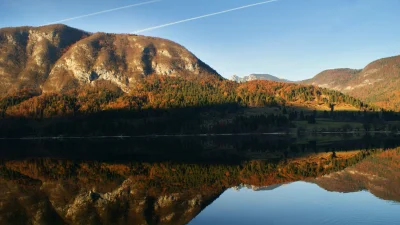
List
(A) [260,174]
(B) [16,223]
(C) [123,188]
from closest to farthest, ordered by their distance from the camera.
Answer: (B) [16,223] < (C) [123,188] < (A) [260,174]

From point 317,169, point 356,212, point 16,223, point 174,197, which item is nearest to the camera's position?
point 16,223

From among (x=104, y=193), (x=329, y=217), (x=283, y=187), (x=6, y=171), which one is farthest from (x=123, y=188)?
(x=6, y=171)

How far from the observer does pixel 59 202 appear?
3819cm

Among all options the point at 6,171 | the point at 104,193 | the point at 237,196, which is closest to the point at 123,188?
the point at 104,193

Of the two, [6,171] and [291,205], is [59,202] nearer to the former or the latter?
[291,205]

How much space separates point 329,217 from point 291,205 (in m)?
5.91

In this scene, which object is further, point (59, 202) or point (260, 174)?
point (260, 174)

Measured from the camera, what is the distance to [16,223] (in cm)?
3014

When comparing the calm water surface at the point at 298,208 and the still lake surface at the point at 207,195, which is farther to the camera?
the still lake surface at the point at 207,195

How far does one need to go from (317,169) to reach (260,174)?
12542 mm

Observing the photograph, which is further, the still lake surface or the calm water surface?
the still lake surface

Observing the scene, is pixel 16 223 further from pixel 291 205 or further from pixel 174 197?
pixel 291 205

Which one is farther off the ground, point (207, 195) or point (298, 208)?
point (298, 208)

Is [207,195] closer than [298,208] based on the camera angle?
No
